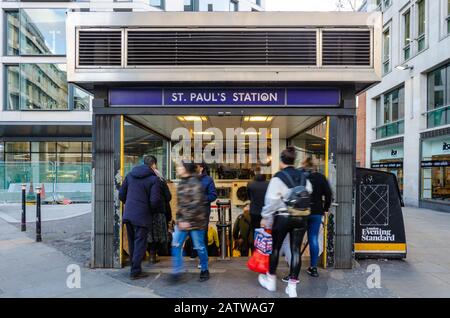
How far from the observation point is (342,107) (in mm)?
5562

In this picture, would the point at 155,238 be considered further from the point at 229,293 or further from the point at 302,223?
the point at 302,223

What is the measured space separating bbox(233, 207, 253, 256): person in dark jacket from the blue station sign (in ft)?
7.53

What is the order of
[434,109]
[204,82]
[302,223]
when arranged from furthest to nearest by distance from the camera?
[434,109] < [204,82] < [302,223]

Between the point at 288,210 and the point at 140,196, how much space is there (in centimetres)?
212

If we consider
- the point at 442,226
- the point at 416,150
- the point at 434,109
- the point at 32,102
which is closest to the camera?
the point at 442,226

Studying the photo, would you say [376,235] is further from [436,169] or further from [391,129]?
[391,129]

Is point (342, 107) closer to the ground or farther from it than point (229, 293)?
farther from it

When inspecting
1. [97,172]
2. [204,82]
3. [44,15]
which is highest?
[44,15]

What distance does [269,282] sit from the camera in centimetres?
462

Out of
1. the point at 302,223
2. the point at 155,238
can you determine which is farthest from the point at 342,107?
the point at 155,238

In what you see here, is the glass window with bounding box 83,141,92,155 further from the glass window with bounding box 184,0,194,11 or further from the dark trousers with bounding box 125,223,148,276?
the dark trousers with bounding box 125,223,148,276

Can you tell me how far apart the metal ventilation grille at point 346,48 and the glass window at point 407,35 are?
1442 centimetres

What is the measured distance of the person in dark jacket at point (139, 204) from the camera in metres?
5.02

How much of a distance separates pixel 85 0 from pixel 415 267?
22437mm
